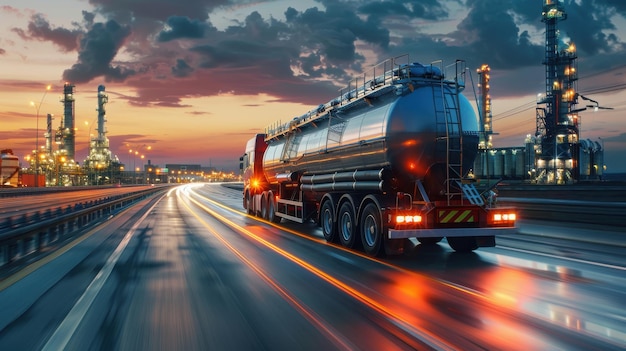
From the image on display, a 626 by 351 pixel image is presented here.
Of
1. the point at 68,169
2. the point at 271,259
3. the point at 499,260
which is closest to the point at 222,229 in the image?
the point at 271,259

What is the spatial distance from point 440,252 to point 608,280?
435cm

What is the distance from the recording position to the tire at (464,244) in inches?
505

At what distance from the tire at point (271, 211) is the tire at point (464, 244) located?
34.3 ft

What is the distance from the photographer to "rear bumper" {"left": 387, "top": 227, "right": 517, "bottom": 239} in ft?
35.3

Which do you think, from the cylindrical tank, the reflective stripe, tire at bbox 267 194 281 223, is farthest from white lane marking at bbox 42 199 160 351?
tire at bbox 267 194 281 223

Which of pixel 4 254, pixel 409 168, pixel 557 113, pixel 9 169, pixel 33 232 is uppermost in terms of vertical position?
pixel 557 113

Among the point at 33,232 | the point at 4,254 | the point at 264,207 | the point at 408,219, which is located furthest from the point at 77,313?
the point at 264,207

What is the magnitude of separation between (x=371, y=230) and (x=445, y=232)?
183cm

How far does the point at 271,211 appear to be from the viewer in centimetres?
2297

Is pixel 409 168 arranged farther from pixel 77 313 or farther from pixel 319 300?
pixel 77 313

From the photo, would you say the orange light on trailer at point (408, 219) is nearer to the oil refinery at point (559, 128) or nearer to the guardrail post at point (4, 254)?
the guardrail post at point (4, 254)

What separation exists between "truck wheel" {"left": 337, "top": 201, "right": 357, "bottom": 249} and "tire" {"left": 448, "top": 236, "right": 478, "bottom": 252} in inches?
90.2

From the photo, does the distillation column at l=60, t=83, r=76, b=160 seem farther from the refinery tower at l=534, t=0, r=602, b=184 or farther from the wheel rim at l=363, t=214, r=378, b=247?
the wheel rim at l=363, t=214, r=378, b=247

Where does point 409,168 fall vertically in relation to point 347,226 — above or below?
above
